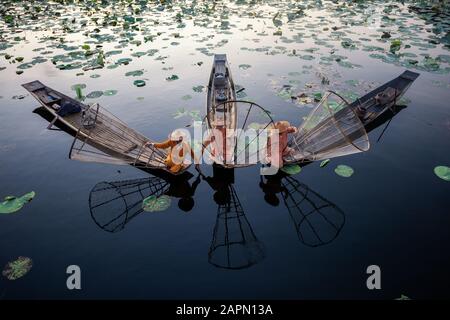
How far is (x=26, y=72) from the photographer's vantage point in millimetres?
11719

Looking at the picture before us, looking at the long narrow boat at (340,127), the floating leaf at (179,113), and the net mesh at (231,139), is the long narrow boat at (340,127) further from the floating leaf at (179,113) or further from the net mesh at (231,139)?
the floating leaf at (179,113)

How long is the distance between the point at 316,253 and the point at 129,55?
12852 millimetres

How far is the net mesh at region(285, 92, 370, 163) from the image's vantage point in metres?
6.18

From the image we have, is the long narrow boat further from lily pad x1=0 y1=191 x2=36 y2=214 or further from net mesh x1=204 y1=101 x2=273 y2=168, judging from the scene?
lily pad x1=0 y1=191 x2=36 y2=214

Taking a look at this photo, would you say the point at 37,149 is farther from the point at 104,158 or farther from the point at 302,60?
the point at 302,60

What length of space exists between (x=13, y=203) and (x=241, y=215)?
16.3ft

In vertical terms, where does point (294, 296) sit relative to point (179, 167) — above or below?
below

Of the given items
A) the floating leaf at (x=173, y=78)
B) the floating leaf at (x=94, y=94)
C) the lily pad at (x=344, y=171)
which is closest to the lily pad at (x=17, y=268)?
the floating leaf at (x=94, y=94)

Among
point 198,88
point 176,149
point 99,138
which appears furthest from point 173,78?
Result: point 176,149

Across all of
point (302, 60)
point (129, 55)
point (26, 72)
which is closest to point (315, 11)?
point (302, 60)

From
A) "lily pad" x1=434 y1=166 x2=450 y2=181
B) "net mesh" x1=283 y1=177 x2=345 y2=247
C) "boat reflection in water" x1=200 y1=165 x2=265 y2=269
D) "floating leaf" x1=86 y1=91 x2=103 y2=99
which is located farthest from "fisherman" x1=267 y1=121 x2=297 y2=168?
"floating leaf" x1=86 y1=91 x2=103 y2=99

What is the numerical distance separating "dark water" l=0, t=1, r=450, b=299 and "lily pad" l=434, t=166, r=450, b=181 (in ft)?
0.37

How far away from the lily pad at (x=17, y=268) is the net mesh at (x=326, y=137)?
5699 millimetres

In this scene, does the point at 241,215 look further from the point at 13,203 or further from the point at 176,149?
the point at 13,203
